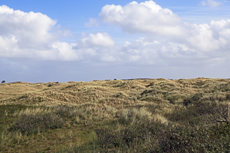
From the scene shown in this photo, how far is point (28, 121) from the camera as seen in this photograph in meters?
10.6

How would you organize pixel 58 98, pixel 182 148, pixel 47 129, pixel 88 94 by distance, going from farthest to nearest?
1. pixel 88 94
2. pixel 58 98
3. pixel 47 129
4. pixel 182 148

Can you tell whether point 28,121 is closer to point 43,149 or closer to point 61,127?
point 61,127

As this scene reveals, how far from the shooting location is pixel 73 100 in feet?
95.3

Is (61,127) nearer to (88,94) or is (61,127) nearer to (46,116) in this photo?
(46,116)

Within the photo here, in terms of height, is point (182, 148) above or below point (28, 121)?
above

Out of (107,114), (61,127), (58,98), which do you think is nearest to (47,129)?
(61,127)

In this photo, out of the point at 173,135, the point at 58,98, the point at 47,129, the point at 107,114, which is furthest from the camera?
the point at 58,98

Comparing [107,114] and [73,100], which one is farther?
[73,100]

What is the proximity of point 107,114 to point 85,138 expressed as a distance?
183 inches

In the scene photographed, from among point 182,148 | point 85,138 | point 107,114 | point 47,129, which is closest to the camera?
point 182,148

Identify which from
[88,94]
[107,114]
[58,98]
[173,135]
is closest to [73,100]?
[58,98]

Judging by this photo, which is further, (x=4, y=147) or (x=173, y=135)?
(x=4, y=147)

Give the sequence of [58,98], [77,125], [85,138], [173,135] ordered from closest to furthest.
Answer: [173,135]
[85,138]
[77,125]
[58,98]

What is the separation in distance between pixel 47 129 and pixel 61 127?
32.7 inches
